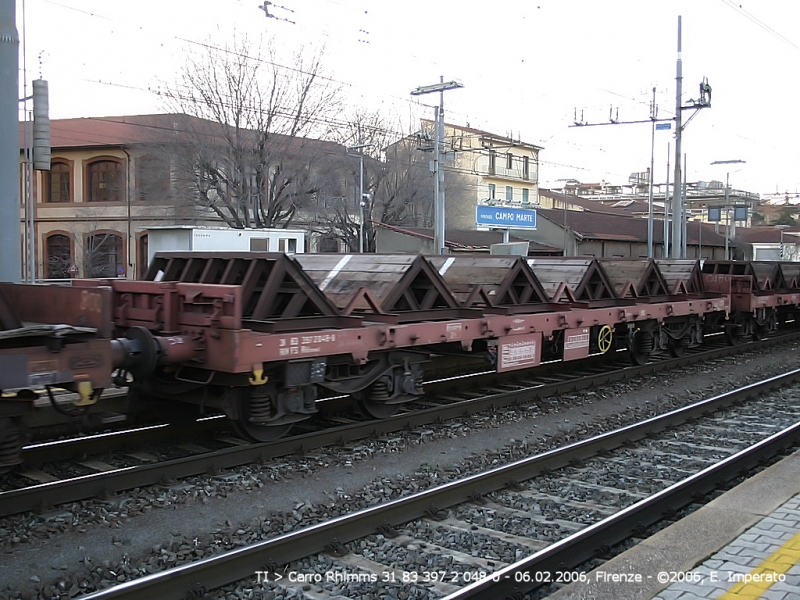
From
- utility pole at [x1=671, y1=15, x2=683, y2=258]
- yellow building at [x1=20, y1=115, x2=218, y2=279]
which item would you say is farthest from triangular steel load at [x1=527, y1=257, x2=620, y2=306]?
yellow building at [x1=20, y1=115, x2=218, y2=279]

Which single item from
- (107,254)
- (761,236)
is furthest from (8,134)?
(761,236)

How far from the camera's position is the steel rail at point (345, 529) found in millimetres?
4367

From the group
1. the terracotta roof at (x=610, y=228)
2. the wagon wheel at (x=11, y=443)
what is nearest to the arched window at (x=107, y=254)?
the terracotta roof at (x=610, y=228)

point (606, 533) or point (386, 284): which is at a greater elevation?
point (386, 284)

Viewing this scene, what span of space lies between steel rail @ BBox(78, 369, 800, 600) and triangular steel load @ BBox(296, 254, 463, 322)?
257 cm

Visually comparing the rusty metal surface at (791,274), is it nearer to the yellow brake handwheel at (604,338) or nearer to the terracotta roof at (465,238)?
the yellow brake handwheel at (604,338)

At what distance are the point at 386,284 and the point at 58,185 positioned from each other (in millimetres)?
43623

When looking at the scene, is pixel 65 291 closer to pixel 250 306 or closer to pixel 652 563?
pixel 250 306

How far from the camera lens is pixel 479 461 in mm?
7750

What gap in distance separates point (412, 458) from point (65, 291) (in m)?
3.81

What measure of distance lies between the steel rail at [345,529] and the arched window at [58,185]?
4537cm

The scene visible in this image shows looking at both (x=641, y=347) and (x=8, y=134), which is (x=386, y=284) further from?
(x=641, y=347)

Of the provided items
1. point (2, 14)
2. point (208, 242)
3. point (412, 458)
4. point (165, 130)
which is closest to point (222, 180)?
point (165, 130)

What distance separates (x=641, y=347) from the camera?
1387 centimetres
